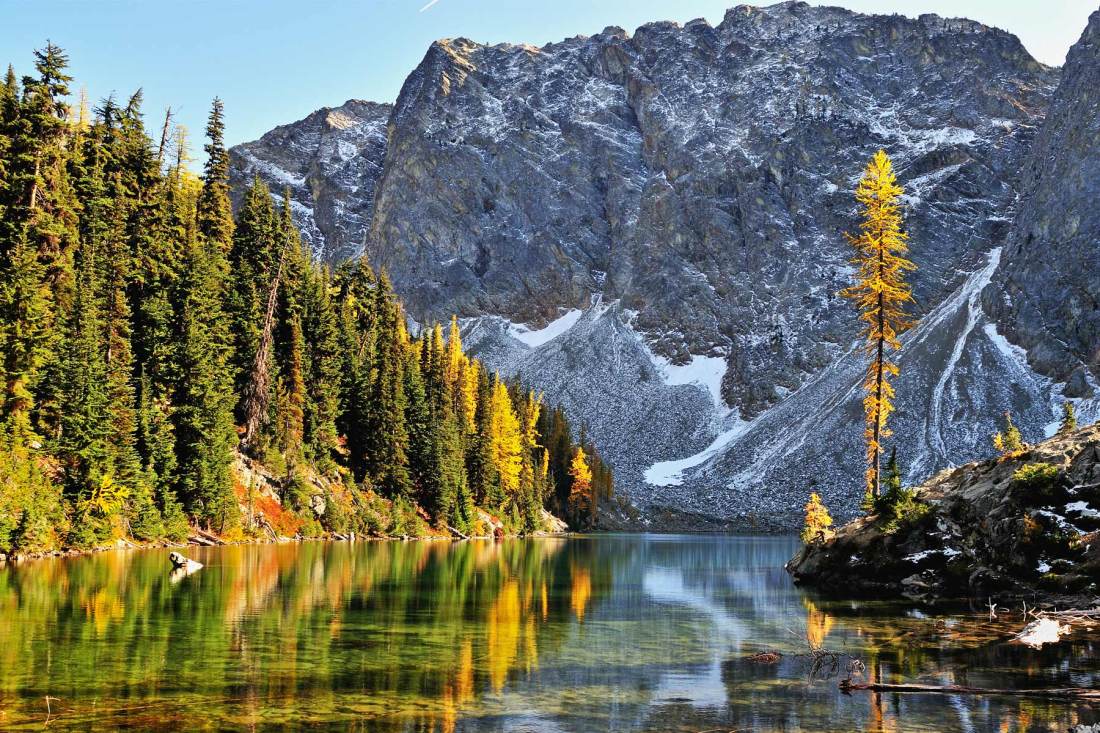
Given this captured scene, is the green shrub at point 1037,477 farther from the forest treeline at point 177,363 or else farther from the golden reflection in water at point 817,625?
the forest treeline at point 177,363

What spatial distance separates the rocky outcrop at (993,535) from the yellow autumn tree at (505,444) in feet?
193

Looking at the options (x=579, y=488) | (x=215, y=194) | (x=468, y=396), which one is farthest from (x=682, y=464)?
(x=215, y=194)

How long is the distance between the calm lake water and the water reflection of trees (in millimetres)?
67

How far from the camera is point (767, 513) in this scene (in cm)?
13888

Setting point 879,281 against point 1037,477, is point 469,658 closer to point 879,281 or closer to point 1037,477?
point 1037,477

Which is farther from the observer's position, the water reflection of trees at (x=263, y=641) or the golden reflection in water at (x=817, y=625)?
the golden reflection in water at (x=817, y=625)

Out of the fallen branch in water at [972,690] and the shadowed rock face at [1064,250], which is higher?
the shadowed rock face at [1064,250]

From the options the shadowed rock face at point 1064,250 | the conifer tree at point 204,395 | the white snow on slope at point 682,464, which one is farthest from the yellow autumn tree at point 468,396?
the shadowed rock face at point 1064,250

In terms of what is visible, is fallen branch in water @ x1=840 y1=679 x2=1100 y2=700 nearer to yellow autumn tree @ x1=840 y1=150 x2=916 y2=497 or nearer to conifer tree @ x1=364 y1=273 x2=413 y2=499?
yellow autumn tree @ x1=840 y1=150 x2=916 y2=497

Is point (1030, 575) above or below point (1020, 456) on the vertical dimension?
below

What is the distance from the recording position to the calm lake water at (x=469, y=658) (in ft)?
37.7

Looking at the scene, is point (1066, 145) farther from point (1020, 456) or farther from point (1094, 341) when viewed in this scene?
point (1020, 456)

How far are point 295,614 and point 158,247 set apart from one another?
37.7 meters

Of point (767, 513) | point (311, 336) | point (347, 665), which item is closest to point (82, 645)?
point (347, 665)
